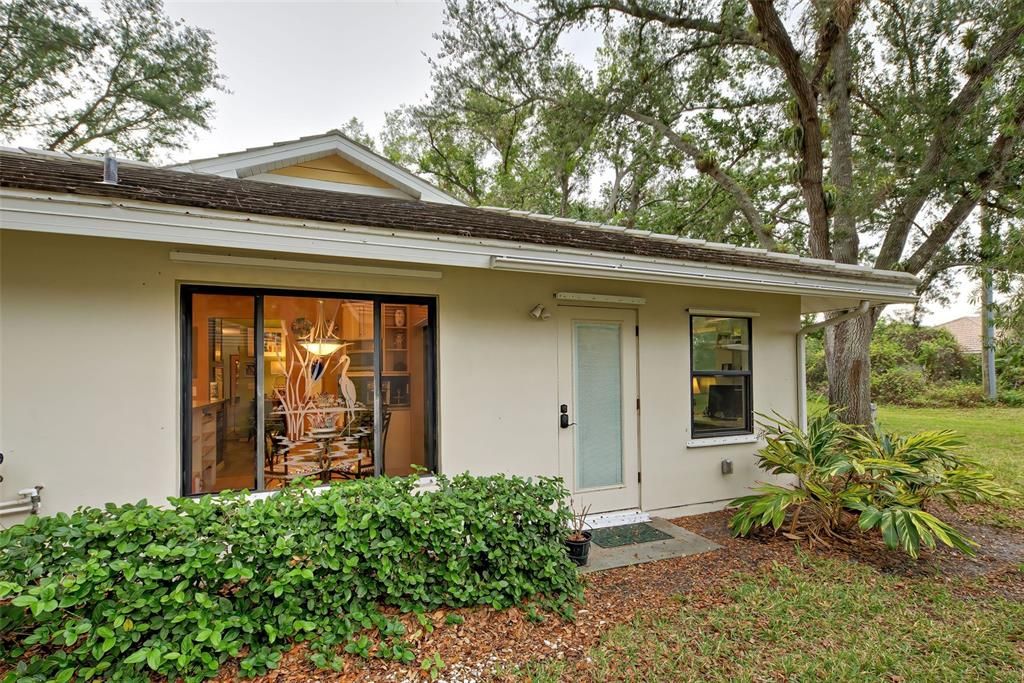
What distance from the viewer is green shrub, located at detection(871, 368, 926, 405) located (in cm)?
1938

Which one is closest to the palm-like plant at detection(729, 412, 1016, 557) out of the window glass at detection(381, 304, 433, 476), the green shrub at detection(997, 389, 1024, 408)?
the window glass at detection(381, 304, 433, 476)

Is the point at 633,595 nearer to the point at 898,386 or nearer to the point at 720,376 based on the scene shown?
the point at 720,376

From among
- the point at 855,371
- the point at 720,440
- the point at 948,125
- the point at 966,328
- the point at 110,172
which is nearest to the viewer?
the point at 110,172

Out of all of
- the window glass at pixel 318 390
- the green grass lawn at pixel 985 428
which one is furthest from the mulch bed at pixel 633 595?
the green grass lawn at pixel 985 428

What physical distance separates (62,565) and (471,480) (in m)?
2.43

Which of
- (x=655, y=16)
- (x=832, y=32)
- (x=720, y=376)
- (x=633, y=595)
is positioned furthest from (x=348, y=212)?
(x=655, y=16)

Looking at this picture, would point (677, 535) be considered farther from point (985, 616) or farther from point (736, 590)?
point (985, 616)

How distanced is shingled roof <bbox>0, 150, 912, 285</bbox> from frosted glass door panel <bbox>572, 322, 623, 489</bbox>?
1.06m

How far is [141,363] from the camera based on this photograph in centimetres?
386

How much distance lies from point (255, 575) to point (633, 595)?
9.01 feet

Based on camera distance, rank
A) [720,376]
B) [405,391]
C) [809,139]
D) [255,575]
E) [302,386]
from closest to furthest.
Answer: [255,575], [302,386], [405,391], [720,376], [809,139]

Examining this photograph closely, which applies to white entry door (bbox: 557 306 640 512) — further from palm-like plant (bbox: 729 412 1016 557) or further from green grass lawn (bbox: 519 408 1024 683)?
green grass lawn (bbox: 519 408 1024 683)

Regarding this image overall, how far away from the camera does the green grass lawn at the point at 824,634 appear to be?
296 centimetres

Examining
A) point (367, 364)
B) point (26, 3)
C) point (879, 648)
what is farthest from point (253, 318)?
point (26, 3)
